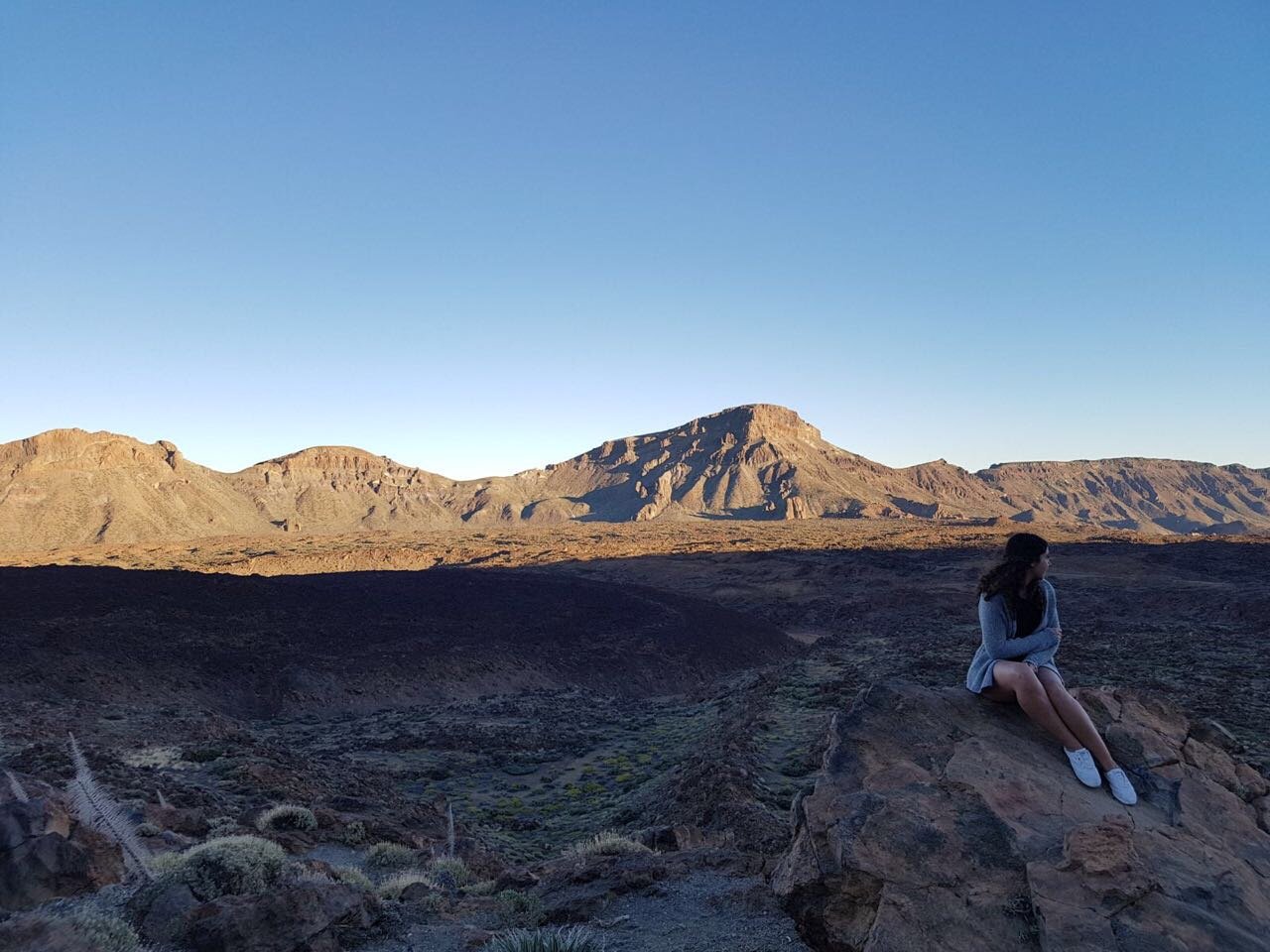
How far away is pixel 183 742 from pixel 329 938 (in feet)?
38.5

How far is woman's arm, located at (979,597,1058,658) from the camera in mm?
5191

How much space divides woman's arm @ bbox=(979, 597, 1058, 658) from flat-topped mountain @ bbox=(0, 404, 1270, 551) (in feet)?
329

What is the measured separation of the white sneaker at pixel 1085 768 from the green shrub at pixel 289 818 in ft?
30.4

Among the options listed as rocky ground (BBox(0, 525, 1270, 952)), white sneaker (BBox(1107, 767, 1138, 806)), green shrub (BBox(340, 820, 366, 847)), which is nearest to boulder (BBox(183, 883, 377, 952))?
rocky ground (BBox(0, 525, 1270, 952))

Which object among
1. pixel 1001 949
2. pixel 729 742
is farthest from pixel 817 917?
pixel 729 742

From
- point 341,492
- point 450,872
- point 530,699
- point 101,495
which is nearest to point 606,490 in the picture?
point 341,492

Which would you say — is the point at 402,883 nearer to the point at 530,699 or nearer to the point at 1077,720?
the point at 1077,720

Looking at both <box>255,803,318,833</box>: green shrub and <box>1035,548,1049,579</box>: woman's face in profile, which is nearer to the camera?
<box>1035,548,1049,579</box>: woman's face in profile

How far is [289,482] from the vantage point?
14762 centimetres

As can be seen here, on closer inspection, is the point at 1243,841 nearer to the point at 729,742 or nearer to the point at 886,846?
the point at 886,846

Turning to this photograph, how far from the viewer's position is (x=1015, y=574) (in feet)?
17.1

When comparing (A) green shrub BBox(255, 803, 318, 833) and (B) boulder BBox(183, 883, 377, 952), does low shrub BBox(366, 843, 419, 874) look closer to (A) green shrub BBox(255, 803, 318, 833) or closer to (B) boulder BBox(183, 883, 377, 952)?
(A) green shrub BBox(255, 803, 318, 833)

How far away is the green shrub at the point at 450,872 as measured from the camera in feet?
26.2

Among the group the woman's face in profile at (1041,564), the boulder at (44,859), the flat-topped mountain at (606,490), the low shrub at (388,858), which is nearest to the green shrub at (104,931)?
the boulder at (44,859)
